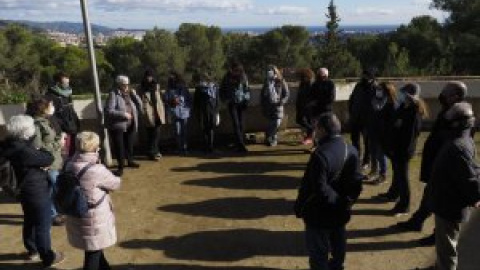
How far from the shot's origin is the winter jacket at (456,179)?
16.1 feet

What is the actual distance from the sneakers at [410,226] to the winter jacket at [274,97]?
3.70 meters

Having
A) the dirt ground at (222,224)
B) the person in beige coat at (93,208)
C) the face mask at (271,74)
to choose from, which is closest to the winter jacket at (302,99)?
the face mask at (271,74)

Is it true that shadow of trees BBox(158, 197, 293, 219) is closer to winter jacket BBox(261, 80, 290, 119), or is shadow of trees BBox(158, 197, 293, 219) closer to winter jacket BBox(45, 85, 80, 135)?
winter jacket BBox(45, 85, 80, 135)

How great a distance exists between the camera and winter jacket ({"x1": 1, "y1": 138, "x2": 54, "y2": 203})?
5633mm

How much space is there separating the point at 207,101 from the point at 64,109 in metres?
2.50

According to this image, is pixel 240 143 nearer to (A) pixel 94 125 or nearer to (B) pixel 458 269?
(A) pixel 94 125

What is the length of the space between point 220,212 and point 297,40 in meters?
51.3

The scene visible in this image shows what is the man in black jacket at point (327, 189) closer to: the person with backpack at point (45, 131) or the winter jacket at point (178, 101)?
the person with backpack at point (45, 131)

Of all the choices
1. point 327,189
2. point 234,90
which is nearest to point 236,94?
point 234,90

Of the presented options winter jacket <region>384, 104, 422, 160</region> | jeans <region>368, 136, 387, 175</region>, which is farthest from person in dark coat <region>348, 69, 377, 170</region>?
winter jacket <region>384, 104, 422, 160</region>

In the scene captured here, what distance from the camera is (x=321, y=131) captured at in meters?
4.91

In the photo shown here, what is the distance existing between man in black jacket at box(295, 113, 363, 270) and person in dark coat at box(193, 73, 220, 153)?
4733 mm

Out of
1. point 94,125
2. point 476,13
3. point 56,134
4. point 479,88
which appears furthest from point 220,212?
point 476,13

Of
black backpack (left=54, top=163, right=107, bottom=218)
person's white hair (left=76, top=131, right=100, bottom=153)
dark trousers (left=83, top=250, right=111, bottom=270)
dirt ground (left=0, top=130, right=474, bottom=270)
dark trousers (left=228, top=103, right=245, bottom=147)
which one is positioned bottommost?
dirt ground (left=0, top=130, right=474, bottom=270)
